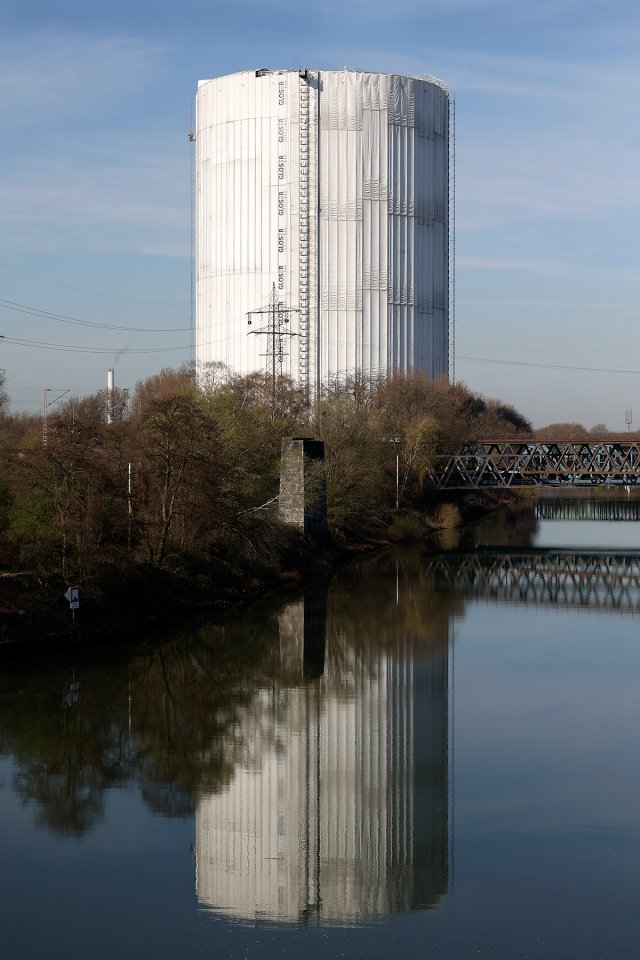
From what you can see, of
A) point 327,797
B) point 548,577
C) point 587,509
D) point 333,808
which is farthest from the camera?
point 587,509

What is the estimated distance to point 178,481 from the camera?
118 feet

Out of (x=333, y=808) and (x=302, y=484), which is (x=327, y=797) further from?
(x=302, y=484)

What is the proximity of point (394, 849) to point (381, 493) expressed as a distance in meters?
45.2

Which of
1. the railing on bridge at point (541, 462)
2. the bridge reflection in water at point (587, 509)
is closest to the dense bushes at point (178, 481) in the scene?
the railing on bridge at point (541, 462)

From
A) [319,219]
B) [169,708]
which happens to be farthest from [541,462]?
[169,708]

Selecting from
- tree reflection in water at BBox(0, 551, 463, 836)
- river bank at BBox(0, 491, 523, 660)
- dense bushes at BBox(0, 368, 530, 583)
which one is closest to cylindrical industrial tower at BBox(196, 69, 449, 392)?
dense bushes at BBox(0, 368, 530, 583)

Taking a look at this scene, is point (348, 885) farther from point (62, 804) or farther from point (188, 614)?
point (188, 614)

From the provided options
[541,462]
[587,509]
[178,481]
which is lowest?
[587,509]

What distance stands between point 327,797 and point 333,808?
43cm

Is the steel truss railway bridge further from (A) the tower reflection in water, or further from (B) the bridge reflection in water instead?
(B) the bridge reflection in water

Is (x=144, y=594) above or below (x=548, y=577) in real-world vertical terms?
above

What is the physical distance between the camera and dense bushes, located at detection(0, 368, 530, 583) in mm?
31188

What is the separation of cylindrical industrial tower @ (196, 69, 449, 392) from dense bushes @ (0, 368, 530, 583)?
27.3 ft

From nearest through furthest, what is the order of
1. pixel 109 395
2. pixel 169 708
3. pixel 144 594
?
pixel 169 708, pixel 144 594, pixel 109 395
